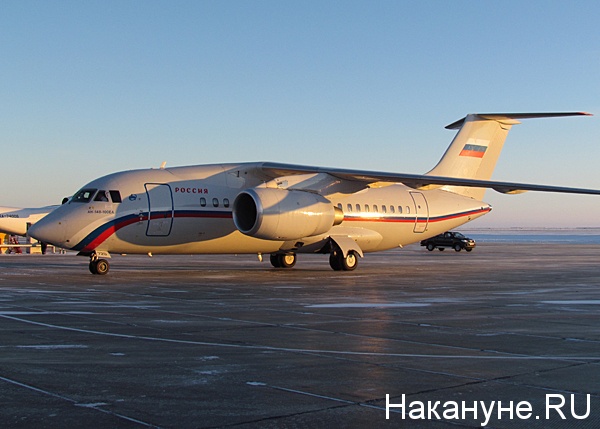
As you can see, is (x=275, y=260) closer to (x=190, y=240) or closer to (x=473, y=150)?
(x=190, y=240)

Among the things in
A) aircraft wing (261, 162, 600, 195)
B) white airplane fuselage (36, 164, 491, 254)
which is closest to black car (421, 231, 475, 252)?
white airplane fuselage (36, 164, 491, 254)

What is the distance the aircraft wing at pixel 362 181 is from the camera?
2459 centimetres

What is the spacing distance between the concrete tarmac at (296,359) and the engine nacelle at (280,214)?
22.1ft

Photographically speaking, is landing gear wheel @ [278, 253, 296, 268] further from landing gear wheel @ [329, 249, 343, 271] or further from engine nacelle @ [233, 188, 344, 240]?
engine nacelle @ [233, 188, 344, 240]

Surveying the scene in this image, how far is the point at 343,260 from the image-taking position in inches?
1033

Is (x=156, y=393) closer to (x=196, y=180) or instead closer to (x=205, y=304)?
(x=205, y=304)

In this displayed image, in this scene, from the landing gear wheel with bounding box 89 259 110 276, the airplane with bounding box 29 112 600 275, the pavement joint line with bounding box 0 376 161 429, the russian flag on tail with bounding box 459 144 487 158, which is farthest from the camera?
the russian flag on tail with bounding box 459 144 487 158

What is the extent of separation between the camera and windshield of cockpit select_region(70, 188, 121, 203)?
23.1 metres

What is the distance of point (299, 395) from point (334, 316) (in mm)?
6035

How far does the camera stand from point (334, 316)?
1233 cm

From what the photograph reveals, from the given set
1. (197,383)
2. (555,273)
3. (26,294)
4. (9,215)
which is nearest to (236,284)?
(26,294)

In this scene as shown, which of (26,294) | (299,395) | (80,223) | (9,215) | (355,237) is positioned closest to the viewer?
(299,395)

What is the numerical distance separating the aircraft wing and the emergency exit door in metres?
3.42

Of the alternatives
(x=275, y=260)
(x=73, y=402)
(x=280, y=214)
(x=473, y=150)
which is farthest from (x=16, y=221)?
(x=73, y=402)
